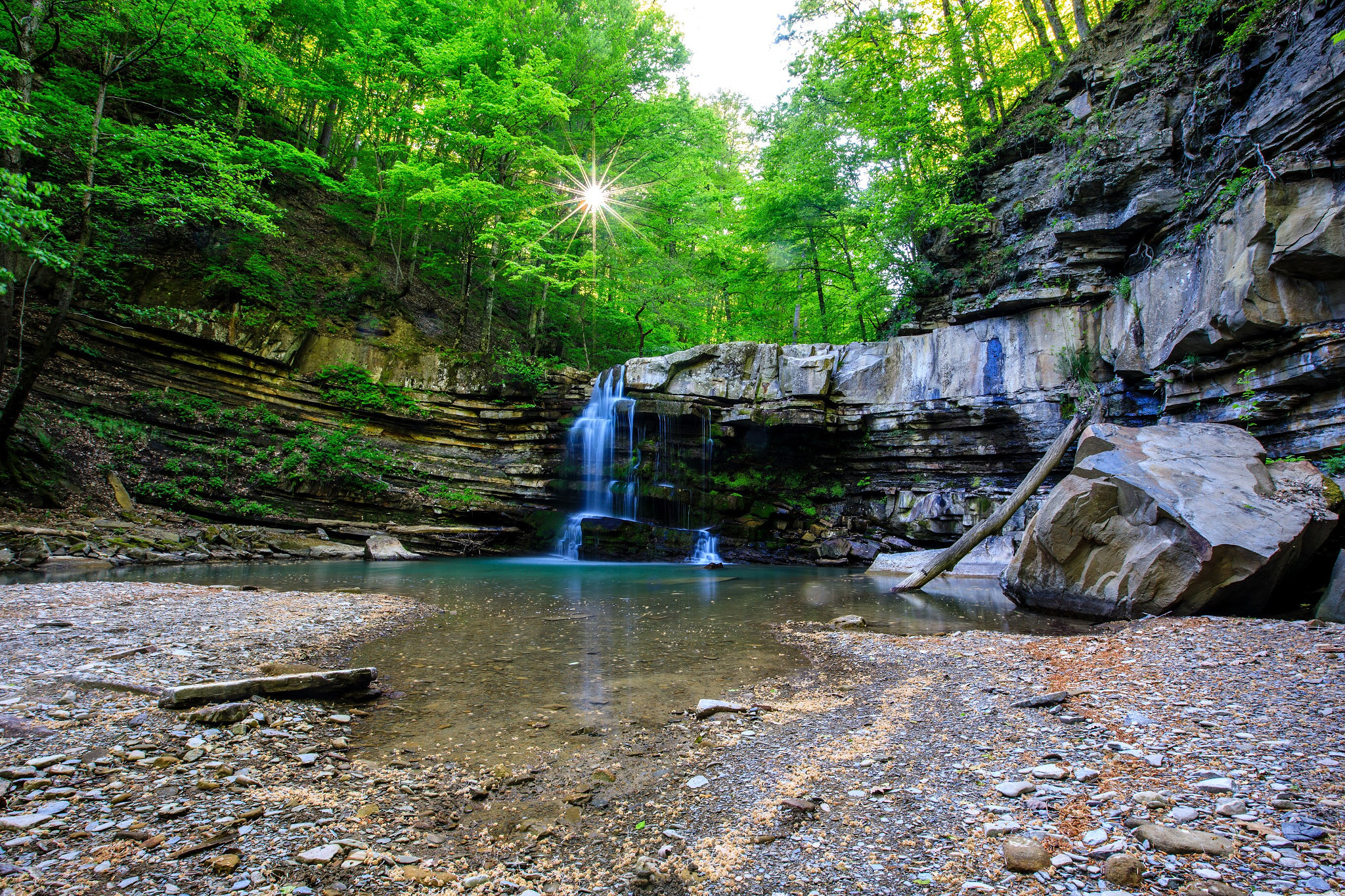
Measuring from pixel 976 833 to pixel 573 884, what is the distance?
1.55m

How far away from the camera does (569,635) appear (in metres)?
6.09

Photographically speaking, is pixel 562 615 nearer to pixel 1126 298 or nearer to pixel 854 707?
pixel 854 707

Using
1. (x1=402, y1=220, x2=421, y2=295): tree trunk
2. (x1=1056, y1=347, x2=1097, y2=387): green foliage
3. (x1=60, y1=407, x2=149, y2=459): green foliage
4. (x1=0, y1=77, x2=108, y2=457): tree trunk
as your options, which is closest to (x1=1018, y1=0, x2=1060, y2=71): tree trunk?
(x1=1056, y1=347, x2=1097, y2=387): green foliage

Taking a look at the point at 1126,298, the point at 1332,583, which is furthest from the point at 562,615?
the point at 1126,298

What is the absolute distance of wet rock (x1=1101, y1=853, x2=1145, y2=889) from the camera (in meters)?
1.71

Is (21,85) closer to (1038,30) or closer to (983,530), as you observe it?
(983,530)

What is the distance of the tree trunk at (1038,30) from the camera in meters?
16.6

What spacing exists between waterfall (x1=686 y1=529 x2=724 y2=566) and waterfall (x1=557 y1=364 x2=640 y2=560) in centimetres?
226

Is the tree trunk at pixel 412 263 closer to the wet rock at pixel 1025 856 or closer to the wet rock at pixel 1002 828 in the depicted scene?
the wet rock at pixel 1002 828

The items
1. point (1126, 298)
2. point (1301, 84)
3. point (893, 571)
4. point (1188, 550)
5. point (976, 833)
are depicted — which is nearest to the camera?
point (976, 833)

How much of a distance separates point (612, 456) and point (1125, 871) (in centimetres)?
1677

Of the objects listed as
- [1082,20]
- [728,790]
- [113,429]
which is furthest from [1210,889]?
[1082,20]

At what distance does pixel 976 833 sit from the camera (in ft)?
6.95

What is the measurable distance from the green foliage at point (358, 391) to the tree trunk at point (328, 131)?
9.97 m
